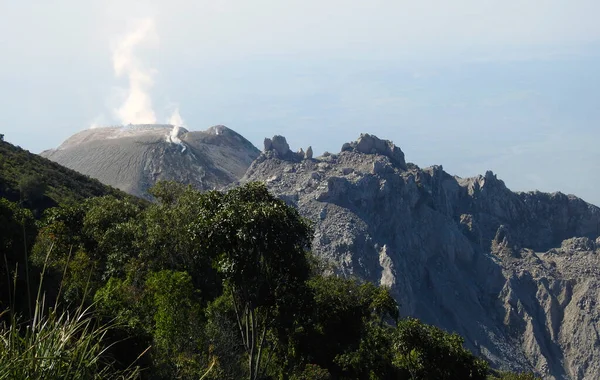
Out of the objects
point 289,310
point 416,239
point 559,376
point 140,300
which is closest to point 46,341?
point 289,310

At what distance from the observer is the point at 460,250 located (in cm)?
17875

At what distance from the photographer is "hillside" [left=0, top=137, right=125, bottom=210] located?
219ft

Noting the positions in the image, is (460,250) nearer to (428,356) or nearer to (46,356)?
(428,356)

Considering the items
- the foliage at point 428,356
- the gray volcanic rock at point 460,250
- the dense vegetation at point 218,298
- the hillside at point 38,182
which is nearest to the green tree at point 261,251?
the dense vegetation at point 218,298

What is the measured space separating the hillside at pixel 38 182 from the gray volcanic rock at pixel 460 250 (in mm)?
74036

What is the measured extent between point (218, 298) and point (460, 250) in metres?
155

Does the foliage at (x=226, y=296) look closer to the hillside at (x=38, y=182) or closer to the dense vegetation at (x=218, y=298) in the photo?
the dense vegetation at (x=218, y=298)

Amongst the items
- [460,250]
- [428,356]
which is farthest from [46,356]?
[460,250]

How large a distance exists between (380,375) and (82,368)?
2653 centimetres

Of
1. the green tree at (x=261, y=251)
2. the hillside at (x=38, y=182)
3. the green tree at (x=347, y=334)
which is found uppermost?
the hillside at (x=38, y=182)

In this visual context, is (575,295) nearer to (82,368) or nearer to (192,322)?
(192,322)

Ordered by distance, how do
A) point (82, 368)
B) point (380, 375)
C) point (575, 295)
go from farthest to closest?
point (575, 295)
point (380, 375)
point (82, 368)

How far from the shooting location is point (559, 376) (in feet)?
483

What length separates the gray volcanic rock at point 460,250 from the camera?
154375mm
